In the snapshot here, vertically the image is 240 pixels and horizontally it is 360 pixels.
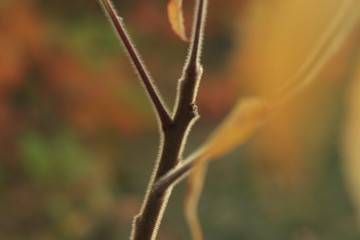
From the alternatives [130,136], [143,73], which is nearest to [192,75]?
[143,73]

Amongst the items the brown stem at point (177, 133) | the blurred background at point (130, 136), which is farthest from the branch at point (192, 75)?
the blurred background at point (130, 136)

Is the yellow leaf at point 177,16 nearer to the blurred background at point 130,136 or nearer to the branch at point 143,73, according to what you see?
the branch at point 143,73

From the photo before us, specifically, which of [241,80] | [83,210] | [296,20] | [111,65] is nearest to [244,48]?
[241,80]

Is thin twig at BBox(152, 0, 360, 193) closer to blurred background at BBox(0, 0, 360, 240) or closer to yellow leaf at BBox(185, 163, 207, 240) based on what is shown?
yellow leaf at BBox(185, 163, 207, 240)

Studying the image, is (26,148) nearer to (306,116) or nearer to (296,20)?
(306,116)

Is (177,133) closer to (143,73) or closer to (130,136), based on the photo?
(143,73)

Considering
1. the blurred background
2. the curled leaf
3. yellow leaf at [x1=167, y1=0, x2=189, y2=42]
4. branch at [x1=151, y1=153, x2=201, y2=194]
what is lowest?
the blurred background

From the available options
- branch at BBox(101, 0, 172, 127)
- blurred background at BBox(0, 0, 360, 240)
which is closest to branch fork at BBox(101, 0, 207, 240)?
branch at BBox(101, 0, 172, 127)
